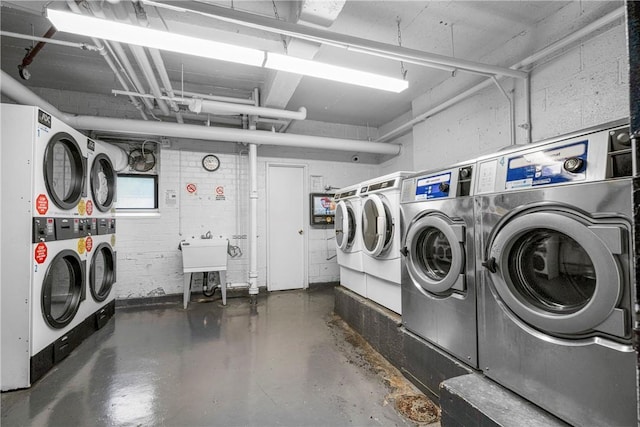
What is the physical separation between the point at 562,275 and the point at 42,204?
385 cm

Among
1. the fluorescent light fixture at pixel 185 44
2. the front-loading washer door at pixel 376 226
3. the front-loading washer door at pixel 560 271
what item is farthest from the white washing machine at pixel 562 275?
the fluorescent light fixture at pixel 185 44

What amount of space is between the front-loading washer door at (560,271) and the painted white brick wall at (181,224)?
165 inches

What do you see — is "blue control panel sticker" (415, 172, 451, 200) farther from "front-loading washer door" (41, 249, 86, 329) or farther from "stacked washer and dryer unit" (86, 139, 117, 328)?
"stacked washer and dryer unit" (86, 139, 117, 328)

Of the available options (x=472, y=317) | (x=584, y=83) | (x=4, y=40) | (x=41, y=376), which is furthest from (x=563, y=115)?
(x=4, y=40)

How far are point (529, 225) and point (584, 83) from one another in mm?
2002

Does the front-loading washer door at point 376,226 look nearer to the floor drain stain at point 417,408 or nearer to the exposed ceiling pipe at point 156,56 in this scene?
the floor drain stain at point 417,408

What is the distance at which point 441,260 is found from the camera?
88.4 inches

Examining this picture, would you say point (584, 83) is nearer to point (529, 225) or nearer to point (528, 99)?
point (528, 99)

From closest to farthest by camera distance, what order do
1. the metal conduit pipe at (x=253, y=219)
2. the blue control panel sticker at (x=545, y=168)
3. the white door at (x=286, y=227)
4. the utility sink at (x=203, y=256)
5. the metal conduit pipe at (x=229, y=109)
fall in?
the blue control panel sticker at (x=545, y=168), the metal conduit pipe at (x=229, y=109), the utility sink at (x=203, y=256), the metal conduit pipe at (x=253, y=219), the white door at (x=286, y=227)

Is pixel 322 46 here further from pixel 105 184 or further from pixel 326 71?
pixel 105 184

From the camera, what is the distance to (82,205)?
3.14 meters

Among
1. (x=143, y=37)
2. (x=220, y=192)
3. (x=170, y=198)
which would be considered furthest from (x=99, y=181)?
(x=143, y=37)

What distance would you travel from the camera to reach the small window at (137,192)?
14.6 ft

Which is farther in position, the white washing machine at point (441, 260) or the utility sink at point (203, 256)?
the utility sink at point (203, 256)
